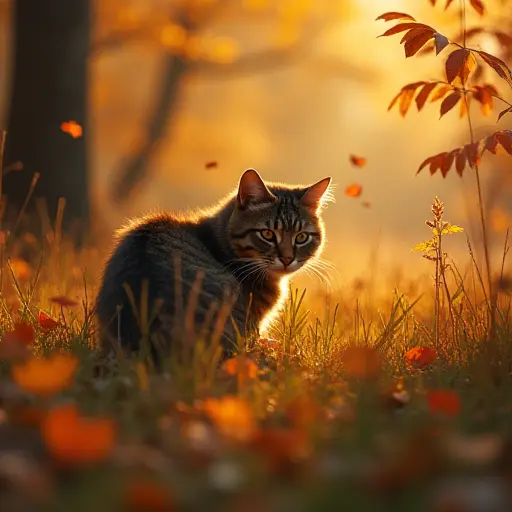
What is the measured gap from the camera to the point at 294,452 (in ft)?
7.18

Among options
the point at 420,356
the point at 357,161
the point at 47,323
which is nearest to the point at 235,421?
the point at 420,356

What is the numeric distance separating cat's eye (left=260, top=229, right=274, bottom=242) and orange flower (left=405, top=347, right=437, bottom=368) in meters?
1.29

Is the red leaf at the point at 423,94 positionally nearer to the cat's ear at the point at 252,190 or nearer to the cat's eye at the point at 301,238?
the cat's ear at the point at 252,190

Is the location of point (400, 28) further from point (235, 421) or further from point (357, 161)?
point (235, 421)

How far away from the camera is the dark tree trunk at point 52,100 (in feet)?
25.9

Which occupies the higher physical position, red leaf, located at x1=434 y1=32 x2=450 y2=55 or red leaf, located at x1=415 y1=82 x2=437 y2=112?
red leaf, located at x1=434 y1=32 x2=450 y2=55

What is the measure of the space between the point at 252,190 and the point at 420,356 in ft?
5.16

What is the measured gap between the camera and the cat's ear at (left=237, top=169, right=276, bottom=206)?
471 cm

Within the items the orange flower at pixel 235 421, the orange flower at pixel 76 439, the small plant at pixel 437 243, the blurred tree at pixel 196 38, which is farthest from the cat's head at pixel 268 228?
the blurred tree at pixel 196 38

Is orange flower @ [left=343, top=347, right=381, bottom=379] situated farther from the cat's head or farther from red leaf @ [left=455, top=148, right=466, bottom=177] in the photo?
the cat's head

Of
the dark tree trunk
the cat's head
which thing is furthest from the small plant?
the dark tree trunk

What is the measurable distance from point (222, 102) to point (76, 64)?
37.3ft

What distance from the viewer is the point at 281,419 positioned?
272 cm

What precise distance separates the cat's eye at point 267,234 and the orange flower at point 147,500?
303 centimetres
